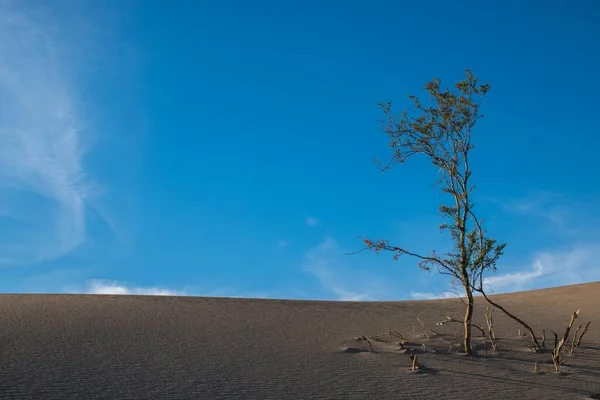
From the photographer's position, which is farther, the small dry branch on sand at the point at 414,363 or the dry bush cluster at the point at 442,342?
the dry bush cluster at the point at 442,342

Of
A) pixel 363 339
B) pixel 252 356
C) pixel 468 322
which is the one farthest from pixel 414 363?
pixel 252 356

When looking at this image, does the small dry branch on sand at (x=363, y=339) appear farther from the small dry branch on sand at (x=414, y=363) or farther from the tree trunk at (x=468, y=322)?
the tree trunk at (x=468, y=322)

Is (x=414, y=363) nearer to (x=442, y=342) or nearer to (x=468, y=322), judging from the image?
(x=468, y=322)

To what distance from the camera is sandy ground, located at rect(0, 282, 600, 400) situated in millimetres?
9242

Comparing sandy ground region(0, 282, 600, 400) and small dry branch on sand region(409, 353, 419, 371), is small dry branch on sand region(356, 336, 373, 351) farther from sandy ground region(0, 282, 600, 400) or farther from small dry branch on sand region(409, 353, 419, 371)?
small dry branch on sand region(409, 353, 419, 371)

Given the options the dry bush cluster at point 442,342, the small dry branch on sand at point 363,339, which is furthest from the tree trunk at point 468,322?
the small dry branch on sand at point 363,339

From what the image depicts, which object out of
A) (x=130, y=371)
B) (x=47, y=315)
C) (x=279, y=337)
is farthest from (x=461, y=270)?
(x=47, y=315)

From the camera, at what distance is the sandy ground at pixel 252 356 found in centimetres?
924

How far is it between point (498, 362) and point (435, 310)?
603 cm

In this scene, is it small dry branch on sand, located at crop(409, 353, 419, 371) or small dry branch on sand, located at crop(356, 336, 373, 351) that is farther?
small dry branch on sand, located at crop(356, 336, 373, 351)

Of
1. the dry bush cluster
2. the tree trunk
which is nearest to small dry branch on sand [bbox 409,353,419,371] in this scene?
the dry bush cluster

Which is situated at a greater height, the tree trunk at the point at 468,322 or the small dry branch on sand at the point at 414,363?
the tree trunk at the point at 468,322

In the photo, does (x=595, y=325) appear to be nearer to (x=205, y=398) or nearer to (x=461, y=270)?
(x=461, y=270)

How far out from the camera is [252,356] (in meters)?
11.1
